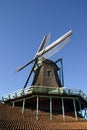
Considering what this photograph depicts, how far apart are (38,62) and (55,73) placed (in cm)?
274

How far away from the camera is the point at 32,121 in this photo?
68.0ft

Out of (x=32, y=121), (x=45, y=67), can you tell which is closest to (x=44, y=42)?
(x=45, y=67)

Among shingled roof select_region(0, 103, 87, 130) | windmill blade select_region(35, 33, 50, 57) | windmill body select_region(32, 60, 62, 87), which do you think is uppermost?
windmill blade select_region(35, 33, 50, 57)

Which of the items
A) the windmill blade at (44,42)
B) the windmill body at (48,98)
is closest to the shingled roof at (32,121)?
the windmill body at (48,98)

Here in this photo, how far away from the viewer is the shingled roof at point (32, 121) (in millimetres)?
19000

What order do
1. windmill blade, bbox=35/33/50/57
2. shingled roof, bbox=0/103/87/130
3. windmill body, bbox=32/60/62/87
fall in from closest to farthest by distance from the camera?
1. shingled roof, bbox=0/103/87/130
2. windmill body, bbox=32/60/62/87
3. windmill blade, bbox=35/33/50/57

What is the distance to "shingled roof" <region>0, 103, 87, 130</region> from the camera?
62.3 ft

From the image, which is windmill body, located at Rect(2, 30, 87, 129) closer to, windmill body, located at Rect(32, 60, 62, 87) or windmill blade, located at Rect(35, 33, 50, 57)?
windmill body, located at Rect(32, 60, 62, 87)

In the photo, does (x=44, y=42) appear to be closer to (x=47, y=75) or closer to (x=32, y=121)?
(x=47, y=75)

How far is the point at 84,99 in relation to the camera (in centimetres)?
2534

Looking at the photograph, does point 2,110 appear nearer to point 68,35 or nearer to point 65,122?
point 65,122

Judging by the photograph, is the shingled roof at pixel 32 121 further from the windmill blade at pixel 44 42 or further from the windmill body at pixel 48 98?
the windmill blade at pixel 44 42

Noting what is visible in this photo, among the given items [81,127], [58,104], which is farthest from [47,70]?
[81,127]

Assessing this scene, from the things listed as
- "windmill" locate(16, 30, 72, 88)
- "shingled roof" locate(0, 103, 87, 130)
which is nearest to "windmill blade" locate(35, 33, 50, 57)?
"windmill" locate(16, 30, 72, 88)
